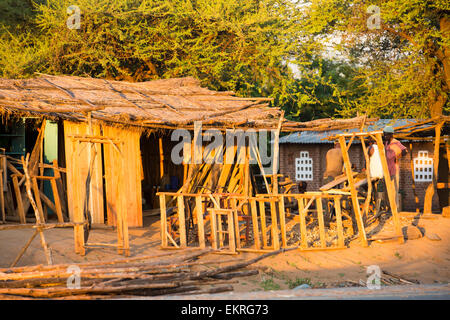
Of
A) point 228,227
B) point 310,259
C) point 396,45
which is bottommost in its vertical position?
point 310,259

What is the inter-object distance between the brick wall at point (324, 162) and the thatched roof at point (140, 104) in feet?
32.1

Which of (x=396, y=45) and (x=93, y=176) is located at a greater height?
(x=396, y=45)

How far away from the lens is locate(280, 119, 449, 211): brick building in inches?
896

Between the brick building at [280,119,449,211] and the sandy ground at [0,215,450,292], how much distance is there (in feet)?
40.5

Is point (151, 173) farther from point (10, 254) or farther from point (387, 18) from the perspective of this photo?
point (387, 18)

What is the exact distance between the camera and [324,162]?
23.7 meters

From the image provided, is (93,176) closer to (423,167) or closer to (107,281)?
(107,281)

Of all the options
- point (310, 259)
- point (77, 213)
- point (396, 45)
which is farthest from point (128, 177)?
point (396, 45)

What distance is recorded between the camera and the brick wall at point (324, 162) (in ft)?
74.9

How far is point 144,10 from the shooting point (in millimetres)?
18094

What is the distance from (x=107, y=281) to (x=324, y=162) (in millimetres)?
18260

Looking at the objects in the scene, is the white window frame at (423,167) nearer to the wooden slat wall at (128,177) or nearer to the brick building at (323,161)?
the brick building at (323,161)
